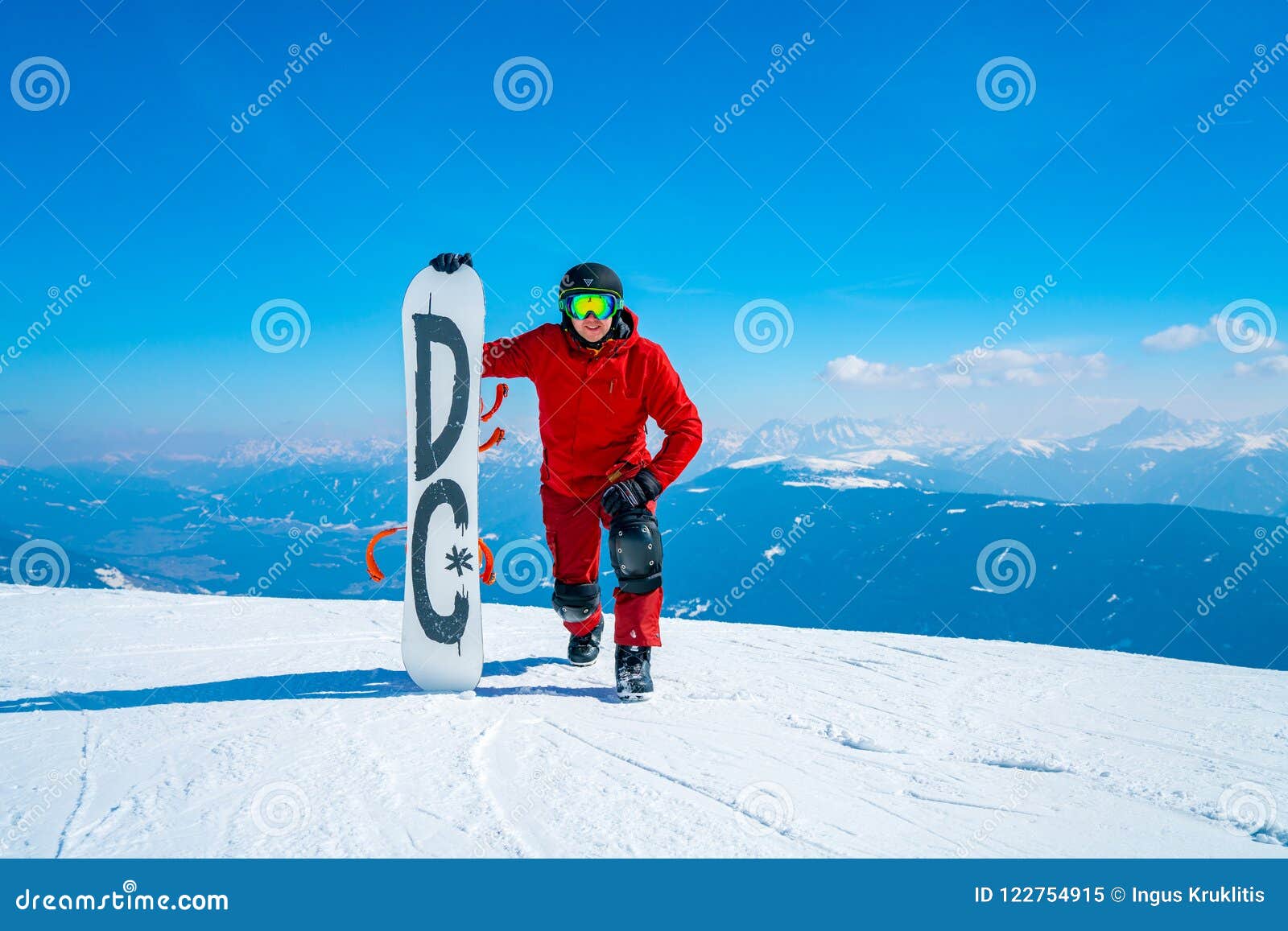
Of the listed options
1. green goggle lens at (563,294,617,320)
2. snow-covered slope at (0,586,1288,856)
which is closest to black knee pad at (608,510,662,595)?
snow-covered slope at (0,586,1288,856)

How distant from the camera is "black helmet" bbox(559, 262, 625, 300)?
4.03 metres

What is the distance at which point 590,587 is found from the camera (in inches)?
179

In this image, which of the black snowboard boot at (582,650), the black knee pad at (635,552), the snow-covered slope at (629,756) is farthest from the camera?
the black snowboard boot at (582,650)

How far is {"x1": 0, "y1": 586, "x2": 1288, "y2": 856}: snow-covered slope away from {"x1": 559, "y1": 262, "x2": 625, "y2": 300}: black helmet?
2.36 meters

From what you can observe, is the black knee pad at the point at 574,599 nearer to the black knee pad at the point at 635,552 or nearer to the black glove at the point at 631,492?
Result: the black knee pad at the point at 635,552

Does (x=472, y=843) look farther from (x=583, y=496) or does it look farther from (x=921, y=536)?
(x=921, y=536)

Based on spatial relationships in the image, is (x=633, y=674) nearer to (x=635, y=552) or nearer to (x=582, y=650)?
(x=635, y=552)

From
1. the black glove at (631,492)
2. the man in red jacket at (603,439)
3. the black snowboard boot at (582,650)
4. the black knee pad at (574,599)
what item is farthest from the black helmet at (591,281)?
the black snowboard boot at (582,650)

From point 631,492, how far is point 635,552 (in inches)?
14.0

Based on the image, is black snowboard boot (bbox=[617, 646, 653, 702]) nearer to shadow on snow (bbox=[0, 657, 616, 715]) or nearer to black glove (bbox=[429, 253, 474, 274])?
shadow on snow (bbox=[0, 657, 616, 715])

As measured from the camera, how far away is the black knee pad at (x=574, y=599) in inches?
178

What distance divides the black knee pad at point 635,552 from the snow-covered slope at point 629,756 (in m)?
0.66

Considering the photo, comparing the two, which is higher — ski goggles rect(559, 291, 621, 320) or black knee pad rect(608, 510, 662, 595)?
ski goggles rect(559, 291, 621, 320)
